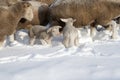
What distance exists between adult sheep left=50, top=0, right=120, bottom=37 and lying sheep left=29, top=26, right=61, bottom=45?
1108 millimetres

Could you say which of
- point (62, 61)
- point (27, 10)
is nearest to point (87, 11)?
point (27, 10)

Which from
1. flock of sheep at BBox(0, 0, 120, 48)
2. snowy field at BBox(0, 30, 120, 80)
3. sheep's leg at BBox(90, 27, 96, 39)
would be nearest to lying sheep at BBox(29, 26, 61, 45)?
flock of sheep at BBox(0, 0, 120, 48)

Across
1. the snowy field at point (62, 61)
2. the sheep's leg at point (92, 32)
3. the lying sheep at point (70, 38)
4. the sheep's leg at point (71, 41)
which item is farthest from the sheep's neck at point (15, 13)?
the sheep's leg at point (92, 32)

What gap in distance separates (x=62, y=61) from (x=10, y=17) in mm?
3579

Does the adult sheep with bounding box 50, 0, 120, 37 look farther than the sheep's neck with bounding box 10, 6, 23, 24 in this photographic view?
Yes

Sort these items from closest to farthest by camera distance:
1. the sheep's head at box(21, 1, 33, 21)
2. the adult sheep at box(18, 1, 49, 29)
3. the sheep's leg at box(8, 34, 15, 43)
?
the sheep's head at box(21, 1, 33, 21) → the sheep's leg at box(8, 34, 15, 43) → the adult sheep at box(18, 1, 49, 29)

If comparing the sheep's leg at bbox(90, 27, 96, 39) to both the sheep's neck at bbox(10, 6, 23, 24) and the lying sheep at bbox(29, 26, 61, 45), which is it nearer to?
the lying sheep at bbox(29, 26, 61, 45)

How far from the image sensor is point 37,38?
11.4 meters

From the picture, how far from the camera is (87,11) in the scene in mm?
12164

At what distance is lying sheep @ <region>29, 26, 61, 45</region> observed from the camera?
1099 centimetres

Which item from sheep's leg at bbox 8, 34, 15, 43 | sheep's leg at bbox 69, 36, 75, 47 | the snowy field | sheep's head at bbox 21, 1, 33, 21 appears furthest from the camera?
sheep's leg at bbox 8, 34, 15, 43

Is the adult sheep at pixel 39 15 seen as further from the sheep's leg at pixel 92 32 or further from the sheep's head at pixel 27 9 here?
the sheep's leg at pixel 92 32

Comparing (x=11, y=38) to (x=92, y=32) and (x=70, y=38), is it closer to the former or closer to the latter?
(x=70, y=38)

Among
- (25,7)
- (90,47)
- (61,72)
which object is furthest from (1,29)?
(61,72)
